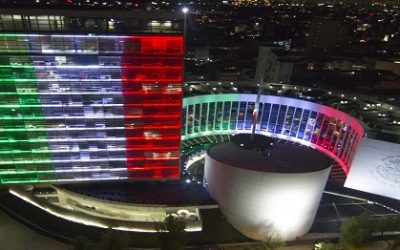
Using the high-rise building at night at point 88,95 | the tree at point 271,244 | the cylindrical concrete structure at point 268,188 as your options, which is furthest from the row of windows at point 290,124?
the tree at point 271,244

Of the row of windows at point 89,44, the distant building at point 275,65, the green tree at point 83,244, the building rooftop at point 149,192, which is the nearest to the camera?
the green tree at point 83,244

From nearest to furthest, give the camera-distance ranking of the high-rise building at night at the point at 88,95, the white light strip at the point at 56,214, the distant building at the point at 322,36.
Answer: the high-rise building at night at the point at 88,95 → the white light strip at the point at 56,214 → the distant building at the point at 322,36

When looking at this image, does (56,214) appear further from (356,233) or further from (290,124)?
(290,124)

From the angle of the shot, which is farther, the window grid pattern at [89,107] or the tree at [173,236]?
the window grid pattern at [89,107]

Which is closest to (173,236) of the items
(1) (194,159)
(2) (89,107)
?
(2) (89,107)

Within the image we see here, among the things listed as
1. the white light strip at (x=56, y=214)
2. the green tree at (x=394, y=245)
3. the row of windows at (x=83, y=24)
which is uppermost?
the row of windows at (x=83, y=24)

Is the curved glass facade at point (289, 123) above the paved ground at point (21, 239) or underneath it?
above

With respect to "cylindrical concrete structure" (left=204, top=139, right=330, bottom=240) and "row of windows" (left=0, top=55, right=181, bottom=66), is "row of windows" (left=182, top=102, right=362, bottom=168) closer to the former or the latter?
"cylindrical concrete structure" (left=204, top=139, right=330, bottom=240)

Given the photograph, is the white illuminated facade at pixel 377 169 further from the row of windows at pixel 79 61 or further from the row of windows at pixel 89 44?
the row of windows at pixel 89 44
